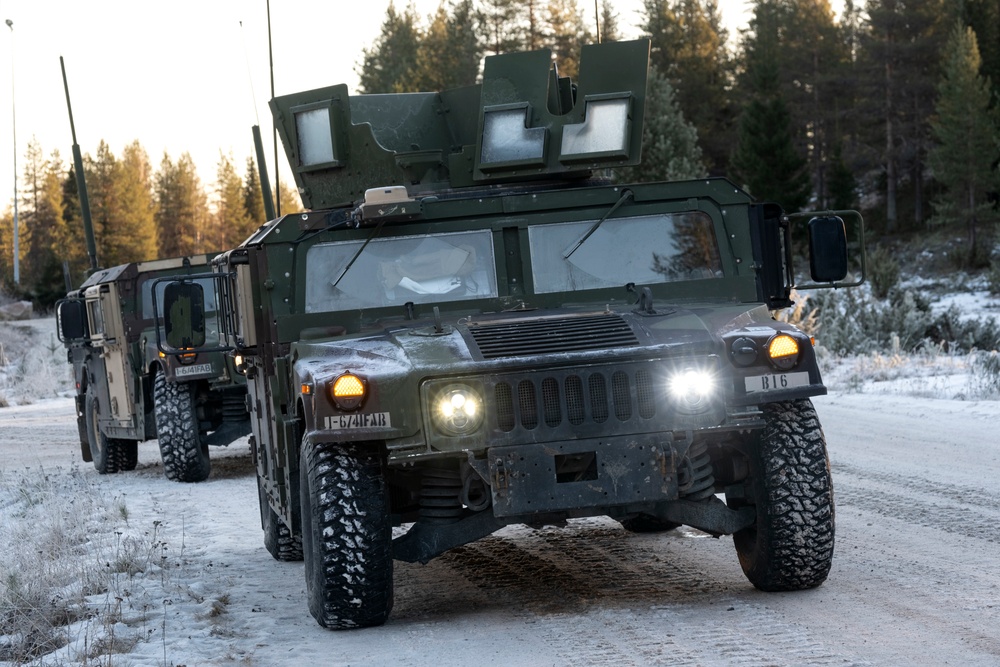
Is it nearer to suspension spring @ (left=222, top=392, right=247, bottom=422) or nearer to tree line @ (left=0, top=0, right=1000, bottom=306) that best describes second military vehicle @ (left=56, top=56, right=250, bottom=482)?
suspension spring @ (left=222, top=392, right=247, bottom=422)

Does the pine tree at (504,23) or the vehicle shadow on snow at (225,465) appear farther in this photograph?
the pine tree at (504,23)

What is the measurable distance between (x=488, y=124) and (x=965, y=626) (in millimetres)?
4197

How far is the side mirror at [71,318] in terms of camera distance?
47.9 ft

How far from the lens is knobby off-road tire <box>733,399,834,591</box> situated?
5.96 meters

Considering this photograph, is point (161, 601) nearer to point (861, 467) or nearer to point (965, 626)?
point (965, 626)

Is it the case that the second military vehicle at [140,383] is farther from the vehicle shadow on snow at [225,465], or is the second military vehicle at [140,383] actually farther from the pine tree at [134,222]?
the pine tree at [134,222]

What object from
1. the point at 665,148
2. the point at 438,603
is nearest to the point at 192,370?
the point at 438,603

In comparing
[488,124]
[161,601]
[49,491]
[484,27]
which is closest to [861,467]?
[488,124]

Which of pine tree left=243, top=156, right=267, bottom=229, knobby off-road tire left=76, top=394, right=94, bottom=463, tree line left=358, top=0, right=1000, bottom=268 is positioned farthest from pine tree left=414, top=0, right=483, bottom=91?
knobby off-road tire left=76, top=394, right=94, bottom=463

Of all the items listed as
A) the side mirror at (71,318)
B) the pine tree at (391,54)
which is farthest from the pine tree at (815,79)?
the side mirror at (71,318)

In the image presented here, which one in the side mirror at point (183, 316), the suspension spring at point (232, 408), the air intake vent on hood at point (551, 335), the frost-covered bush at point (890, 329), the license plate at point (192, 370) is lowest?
the frost-covered bush at point (890, 329)

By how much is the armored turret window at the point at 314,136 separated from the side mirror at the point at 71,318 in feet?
20.6

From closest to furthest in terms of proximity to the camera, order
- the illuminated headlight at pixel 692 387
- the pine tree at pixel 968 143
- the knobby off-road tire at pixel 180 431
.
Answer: the illuminated headlight at pixel 692 387
the knobby off-road tire at pixel 180 431
the pine tree at pixel 968 143

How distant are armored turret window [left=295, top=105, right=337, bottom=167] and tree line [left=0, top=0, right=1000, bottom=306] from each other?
31392 mm
